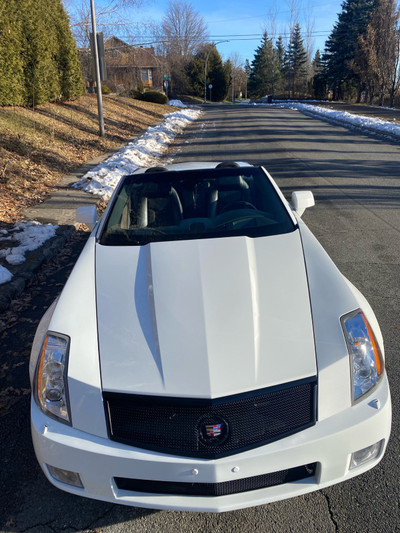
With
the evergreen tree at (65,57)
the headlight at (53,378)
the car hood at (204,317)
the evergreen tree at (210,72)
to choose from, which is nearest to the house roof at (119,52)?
the evergreen tree at (65,57)

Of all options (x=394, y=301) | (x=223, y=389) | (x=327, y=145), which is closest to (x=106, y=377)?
(x=223, y=389)

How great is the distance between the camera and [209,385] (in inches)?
75.7

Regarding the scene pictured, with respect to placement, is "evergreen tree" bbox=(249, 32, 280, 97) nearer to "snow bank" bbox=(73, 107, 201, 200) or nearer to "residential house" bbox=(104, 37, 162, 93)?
"residential house" bbox=(104, 37, 162, 93)

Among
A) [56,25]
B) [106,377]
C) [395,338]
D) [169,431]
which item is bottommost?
[395,338]

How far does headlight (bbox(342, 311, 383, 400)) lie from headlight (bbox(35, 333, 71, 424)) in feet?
4.65

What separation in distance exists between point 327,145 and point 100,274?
47.3 ft

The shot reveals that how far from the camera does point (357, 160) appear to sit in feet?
40.0

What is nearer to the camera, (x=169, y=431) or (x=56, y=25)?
(x=169, y=431)

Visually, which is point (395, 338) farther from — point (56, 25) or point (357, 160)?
point (56, 25)

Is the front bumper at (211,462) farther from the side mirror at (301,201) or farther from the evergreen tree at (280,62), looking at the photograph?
the evergreen tree at (280,62)

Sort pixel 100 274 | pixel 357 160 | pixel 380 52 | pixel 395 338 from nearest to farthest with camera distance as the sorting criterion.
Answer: pixel 100 274, pixel 395 338, pixel 357 160, pixel 380 52

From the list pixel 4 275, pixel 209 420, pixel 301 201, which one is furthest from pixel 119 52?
pixel 209 420

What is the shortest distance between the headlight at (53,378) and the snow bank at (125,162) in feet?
17.8

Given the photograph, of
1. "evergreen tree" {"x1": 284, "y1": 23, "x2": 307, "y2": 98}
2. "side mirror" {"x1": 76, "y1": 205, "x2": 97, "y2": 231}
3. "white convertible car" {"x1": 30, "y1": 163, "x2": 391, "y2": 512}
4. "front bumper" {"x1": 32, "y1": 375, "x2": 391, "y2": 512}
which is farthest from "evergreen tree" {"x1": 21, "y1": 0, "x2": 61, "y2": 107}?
"evergreen tree" {"x1": 284, "y1": 23, "x2": 307, "y2": 98}
